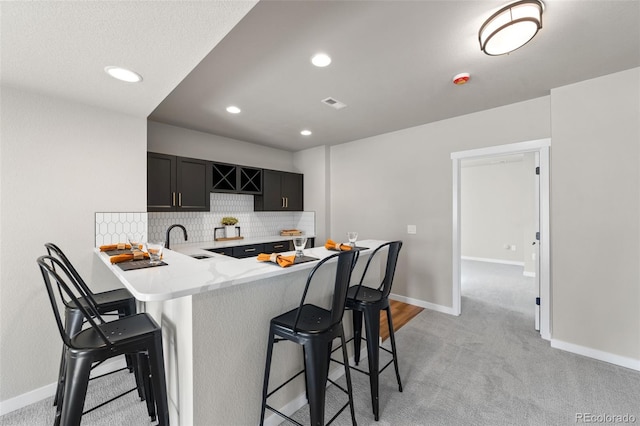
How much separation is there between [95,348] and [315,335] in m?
1.02

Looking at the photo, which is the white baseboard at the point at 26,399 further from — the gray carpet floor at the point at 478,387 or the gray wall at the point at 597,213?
the gray wall at the point at 597,213

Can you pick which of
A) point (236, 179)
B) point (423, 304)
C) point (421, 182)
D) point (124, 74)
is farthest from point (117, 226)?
point (423, 304)

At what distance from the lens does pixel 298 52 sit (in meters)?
2.02

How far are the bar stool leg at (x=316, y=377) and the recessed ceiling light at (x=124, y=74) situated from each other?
206 cm

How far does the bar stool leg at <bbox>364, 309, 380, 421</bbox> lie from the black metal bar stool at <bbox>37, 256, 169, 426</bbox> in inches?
47.0

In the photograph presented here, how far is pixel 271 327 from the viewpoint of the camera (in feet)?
5.19

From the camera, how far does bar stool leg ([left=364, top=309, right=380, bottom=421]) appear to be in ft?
5.84

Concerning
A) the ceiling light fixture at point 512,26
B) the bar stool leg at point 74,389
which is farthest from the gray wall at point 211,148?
the ceiling light fixture at point 512,26

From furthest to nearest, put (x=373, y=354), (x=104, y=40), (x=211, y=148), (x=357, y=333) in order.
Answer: (x=211, y=148) → (x=357, y=333) → (x=373, y=354) → (x=104, y=40)

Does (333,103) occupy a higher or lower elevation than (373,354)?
higher

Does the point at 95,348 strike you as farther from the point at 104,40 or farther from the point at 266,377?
the point at 104,40

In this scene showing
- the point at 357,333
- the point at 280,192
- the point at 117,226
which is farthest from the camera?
the point at 280,192

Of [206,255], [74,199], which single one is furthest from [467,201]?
[74,199]

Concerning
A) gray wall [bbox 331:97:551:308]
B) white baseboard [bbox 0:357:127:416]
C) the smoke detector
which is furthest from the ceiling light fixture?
white baseboard [bbox 0:357:127:416]
